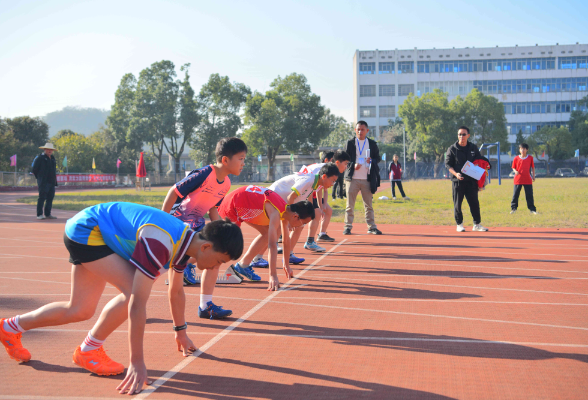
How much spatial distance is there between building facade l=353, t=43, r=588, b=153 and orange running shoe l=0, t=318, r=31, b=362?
273ft

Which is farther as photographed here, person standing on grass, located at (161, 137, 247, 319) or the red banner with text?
the red banner with text

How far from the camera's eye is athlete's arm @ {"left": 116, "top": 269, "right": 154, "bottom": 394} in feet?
9.25

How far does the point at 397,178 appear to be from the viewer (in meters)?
21.4

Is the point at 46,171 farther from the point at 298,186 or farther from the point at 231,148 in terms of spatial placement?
the point at 231,148

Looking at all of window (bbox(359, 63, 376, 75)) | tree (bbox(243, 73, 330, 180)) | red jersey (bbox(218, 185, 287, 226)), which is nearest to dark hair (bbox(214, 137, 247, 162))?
red jersey (bbox(218, 185, 287, 226))

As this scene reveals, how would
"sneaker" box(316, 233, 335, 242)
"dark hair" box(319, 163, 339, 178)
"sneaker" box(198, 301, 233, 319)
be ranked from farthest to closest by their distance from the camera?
1. "sneaker" box(316, 233, 335, 242)
2. "dark hair" box(319, 163, 339, 178)
3. "sneaker" box(198, 301, 233, 319)

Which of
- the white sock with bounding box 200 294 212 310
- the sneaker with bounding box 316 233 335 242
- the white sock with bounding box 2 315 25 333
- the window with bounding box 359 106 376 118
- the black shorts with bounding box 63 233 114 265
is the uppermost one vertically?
the window with bounding box 359 106 376 118

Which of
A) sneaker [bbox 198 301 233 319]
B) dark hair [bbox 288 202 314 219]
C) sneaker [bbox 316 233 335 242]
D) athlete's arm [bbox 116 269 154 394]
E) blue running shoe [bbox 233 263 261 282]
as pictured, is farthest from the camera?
sneaker [bbox 316 233 335 242]

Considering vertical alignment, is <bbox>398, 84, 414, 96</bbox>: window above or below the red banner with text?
above

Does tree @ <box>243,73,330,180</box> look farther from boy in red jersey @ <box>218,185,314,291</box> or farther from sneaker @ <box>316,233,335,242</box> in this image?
boy in red jersey @ <box>218,185,314,291</box>

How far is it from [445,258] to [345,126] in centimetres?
8414

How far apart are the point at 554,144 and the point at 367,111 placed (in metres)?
29.5

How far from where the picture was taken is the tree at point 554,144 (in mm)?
68938

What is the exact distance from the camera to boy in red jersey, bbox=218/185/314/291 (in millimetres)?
5402
